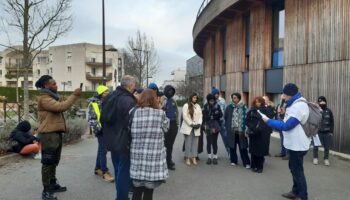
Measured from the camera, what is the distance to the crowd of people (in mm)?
4266

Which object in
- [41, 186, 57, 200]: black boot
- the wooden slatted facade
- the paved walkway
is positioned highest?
the wooden slatted facade

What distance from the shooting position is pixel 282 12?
617 inches

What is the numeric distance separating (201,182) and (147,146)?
9.81 ft

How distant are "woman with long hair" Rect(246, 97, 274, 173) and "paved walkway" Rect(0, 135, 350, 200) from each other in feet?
0.92

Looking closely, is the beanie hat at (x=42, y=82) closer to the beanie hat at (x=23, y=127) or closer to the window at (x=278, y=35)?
the beanie hat at (x=23, y=127)

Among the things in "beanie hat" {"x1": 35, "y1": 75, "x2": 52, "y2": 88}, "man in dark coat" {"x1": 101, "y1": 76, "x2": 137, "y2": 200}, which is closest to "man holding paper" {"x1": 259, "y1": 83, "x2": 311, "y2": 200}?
"man in dark coat" {"x1": 101, "y1": 76, "x2": 137, "y2": 200}

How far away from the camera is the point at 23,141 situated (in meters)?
9.11

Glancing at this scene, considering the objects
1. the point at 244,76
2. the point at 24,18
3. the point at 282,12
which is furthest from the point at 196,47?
the point at 24,18

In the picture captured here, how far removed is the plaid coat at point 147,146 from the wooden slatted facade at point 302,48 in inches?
332

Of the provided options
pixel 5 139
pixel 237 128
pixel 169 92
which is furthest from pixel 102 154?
pixel 5 139

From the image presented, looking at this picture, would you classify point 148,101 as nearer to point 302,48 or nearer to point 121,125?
point 121,125

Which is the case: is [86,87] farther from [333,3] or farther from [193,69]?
[333,3]

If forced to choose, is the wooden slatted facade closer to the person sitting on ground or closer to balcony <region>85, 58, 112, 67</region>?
the person sitting on ground

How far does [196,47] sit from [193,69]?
97.9ft
